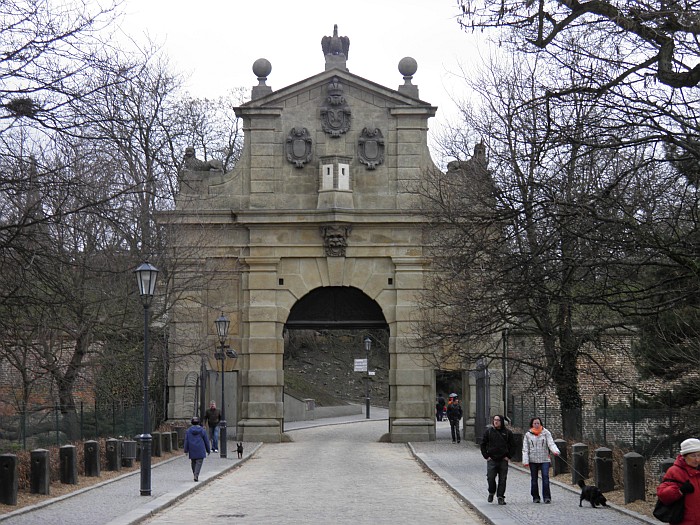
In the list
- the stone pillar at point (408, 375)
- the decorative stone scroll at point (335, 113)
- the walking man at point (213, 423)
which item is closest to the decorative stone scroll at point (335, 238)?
the stone pillar at point (408, 375)

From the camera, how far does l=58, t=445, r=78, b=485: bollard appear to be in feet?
75.8

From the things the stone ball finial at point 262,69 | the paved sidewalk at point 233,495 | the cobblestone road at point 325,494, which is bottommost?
the cobblestone road at point 325,494

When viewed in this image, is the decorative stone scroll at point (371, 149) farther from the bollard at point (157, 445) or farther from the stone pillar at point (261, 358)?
the bollard at point (157, 445)

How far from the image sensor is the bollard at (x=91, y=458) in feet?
82.4

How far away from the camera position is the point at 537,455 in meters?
19.6

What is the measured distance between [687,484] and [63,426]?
69.0 feet

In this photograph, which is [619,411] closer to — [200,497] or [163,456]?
[200,497]

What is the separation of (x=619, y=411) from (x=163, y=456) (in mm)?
13823

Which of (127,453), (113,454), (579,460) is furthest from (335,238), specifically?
(579,460)

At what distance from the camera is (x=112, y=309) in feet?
114

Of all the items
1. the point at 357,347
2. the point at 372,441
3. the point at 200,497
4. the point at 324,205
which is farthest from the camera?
the point at 357,347

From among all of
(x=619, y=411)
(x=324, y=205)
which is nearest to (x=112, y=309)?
(x=324, y=205)

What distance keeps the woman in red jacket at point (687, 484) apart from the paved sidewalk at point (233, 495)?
632 cm

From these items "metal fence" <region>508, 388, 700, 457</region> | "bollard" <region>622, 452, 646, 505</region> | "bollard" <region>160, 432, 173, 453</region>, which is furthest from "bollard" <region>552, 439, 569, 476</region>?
"bollard" <region>160, 432, 173, 453</region>
